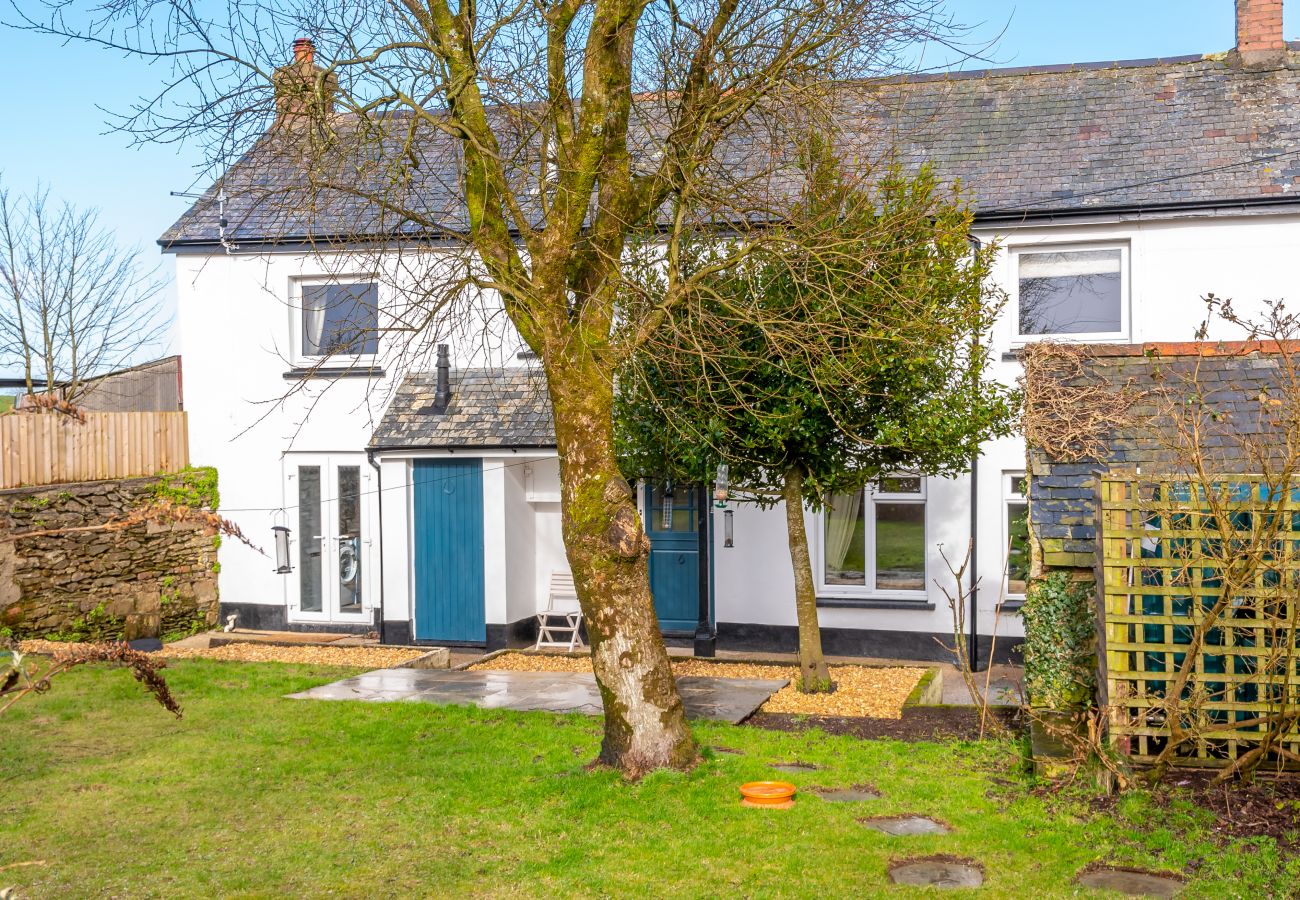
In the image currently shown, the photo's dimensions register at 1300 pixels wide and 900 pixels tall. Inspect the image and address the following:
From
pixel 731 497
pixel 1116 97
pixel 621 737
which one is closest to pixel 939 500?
pixel 731 497

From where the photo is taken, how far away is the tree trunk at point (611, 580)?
26.5 feet

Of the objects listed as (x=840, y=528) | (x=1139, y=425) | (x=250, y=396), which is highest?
(x=250, y=396)

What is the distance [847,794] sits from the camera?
793cm

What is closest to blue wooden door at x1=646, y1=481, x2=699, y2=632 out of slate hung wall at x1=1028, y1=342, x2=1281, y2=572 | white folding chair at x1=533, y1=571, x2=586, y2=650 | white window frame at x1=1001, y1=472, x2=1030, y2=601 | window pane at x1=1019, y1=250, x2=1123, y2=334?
white folding chair at x1=533, y1=571, x2=586, y2=650

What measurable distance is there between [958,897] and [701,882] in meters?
1.35

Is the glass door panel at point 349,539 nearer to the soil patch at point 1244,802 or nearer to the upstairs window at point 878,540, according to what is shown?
the upstairs window at point 878,540

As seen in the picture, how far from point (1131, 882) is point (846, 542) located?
366 inches

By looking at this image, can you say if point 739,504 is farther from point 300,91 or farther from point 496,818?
point 300,91

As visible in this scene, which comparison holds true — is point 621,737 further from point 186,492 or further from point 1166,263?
point 186,492

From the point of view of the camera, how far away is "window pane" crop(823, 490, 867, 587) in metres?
15.2

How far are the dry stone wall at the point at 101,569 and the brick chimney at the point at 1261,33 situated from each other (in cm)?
1523

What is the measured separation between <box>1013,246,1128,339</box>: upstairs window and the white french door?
9435mm

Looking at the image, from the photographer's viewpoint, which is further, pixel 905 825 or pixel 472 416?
pixel 472 416

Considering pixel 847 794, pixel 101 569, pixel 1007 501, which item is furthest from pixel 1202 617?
pixel 101 569
